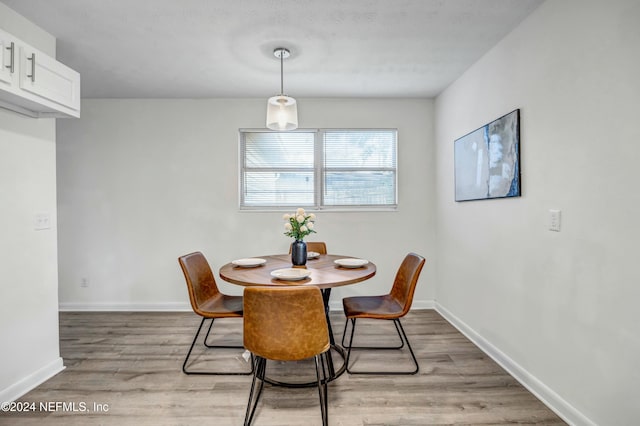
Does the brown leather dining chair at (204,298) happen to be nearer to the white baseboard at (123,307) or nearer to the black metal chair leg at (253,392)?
the black metal chair leg at (253,392)

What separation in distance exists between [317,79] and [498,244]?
226 cm

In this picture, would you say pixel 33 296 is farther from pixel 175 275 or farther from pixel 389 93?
pixel 389 93

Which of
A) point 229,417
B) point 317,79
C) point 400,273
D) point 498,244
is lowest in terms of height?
point 229,417

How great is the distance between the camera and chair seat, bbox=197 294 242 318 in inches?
87.8

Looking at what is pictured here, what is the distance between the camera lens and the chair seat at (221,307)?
2230mm

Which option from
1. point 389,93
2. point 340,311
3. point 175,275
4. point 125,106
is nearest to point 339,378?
point 340,311

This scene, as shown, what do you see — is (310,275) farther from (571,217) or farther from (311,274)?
(571,217)

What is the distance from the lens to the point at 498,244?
249cm

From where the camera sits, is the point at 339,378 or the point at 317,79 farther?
the point at 317,79

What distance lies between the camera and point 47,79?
199cm

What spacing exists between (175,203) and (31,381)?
2.06 m

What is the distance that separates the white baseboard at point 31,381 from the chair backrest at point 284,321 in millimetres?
1669

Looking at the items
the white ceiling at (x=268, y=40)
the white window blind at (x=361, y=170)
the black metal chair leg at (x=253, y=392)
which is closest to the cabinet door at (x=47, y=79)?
the white ceiling at (x=268, y=40)

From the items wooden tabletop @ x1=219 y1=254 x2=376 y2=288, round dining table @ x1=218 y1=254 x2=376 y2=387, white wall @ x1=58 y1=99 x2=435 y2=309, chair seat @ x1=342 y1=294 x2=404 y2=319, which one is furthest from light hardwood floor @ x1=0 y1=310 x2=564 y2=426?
white wall @ x1=58 y1=99 x2=435 y2=309
